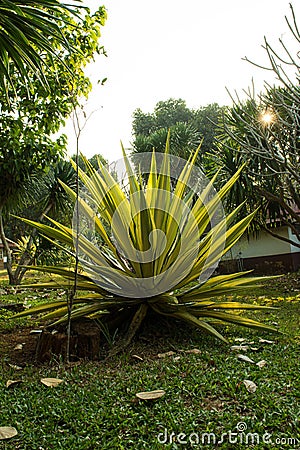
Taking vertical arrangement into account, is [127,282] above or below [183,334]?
above

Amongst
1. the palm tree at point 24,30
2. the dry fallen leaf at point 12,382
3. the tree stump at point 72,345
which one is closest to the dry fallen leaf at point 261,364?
the tree stump at point 72,345

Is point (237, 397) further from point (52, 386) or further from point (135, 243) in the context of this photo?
point (135, 243)

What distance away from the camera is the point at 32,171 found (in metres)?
9.02

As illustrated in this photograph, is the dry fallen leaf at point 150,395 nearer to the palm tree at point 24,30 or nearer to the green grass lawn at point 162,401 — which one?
the green grass lawn at point 162,401

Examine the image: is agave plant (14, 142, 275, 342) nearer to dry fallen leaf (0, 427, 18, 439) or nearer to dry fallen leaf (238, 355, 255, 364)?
dry fallen leaf (238, 355, 255, 364)

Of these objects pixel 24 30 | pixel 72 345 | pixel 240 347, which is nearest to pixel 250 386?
pixel 240 347

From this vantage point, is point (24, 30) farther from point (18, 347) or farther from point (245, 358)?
point (245, 358)

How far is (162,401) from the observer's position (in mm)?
2141

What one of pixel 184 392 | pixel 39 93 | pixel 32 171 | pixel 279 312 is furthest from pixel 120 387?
pixel 32 171

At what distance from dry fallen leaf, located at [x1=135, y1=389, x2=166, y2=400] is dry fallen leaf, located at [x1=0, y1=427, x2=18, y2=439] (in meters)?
0.57

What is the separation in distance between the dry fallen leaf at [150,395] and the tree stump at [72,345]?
85 centimetres

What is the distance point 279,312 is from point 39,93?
4.20 m

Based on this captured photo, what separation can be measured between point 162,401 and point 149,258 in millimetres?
1337

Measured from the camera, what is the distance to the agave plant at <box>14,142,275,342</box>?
3352 mm
